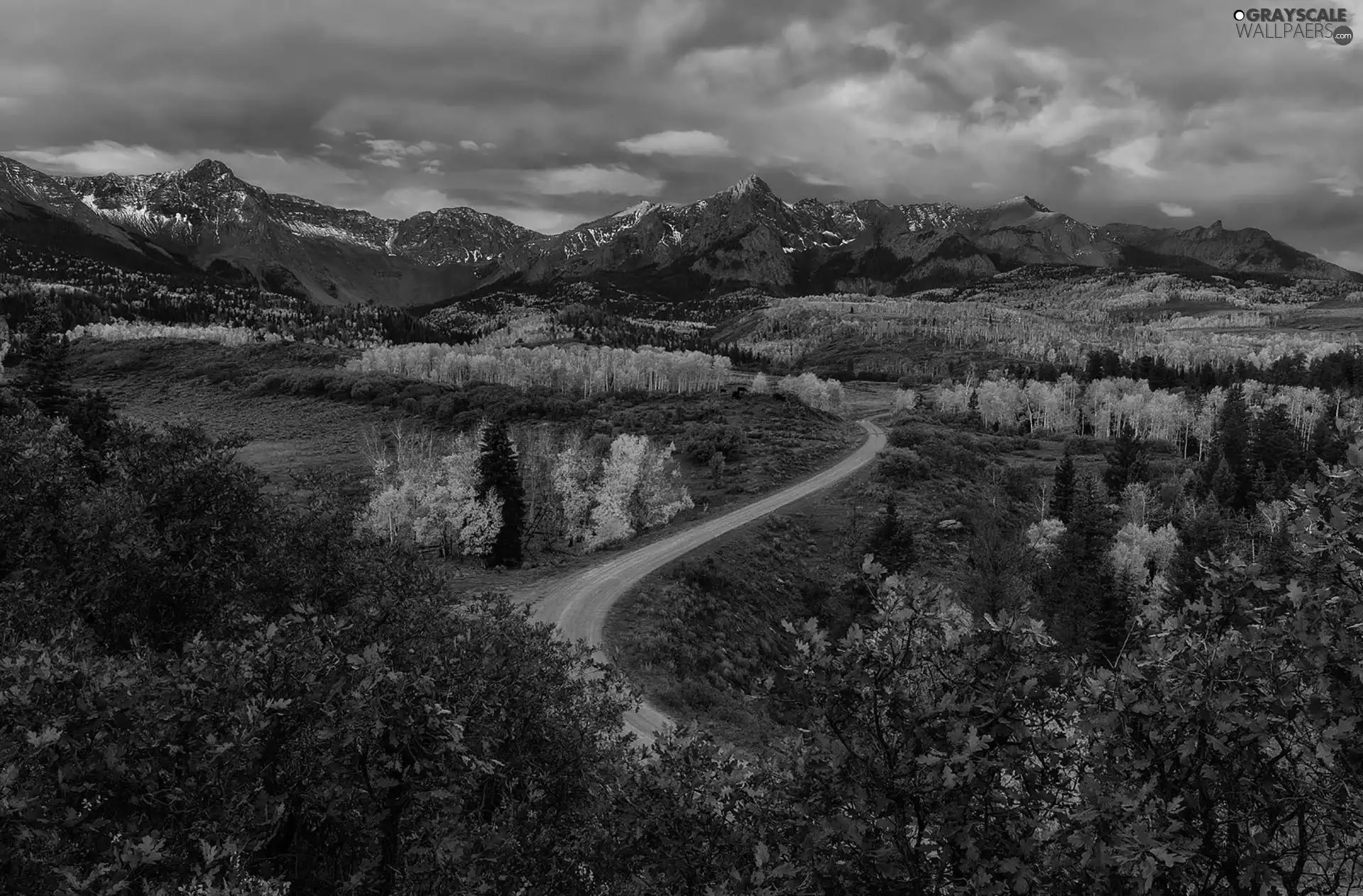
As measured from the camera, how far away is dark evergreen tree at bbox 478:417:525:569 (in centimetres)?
5716

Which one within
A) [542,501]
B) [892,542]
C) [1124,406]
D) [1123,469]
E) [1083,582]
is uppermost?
[1124,406]

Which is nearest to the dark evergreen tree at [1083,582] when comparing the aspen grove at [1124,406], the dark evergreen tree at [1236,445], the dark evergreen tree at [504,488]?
the dark evergreen tree at [1236,445]

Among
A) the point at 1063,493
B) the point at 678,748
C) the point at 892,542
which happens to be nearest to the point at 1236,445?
the point at 1063,493

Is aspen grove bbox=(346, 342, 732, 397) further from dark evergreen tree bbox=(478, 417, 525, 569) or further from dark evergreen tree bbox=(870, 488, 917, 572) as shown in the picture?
dark evergreen tree bbox=(870, 488, 917, 572)

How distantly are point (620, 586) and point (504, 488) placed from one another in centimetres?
1908

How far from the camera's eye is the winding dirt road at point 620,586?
30.9m

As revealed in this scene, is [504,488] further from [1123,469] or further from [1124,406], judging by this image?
[1124,406]

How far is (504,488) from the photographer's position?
6025 cm

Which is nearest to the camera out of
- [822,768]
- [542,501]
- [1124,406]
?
[822,768]

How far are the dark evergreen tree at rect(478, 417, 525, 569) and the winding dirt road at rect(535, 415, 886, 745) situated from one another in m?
10.2

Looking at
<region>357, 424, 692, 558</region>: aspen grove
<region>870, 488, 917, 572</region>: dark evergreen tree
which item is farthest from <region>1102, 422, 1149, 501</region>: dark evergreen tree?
<region>357, 424, 692, 558</region>: aspen grove

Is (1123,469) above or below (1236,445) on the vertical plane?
below

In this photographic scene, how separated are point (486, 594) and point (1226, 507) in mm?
106150

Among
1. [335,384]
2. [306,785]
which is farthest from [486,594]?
[335,384]
